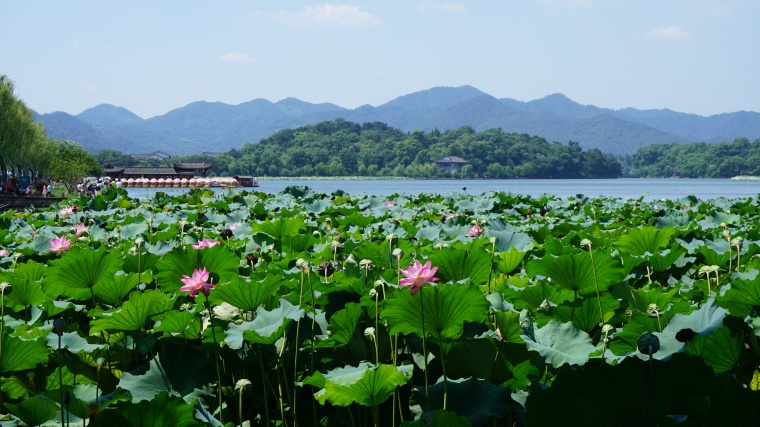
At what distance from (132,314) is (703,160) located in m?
141

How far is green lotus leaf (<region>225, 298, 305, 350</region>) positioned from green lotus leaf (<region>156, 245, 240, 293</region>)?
0.44m

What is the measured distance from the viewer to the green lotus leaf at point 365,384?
1401mm

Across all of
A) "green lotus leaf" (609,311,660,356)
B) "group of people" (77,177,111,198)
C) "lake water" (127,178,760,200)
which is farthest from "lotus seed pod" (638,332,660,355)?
"group of people" (77,177,111,198)

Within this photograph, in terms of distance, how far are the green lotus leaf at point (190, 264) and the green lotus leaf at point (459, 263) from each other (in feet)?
2.05

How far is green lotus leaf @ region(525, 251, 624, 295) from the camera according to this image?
6.69 ft

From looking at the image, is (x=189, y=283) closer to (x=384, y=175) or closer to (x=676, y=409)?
(x=676, y=409)

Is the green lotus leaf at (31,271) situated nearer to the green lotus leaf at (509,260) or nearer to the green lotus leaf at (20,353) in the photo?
the green lotus leaf at (20,353)

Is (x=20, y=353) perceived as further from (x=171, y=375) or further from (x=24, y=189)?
(x=24, y=189)

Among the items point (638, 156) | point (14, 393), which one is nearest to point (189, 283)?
point (14, 393)

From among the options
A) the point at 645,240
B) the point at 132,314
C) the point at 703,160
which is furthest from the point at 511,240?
the point at 703,160

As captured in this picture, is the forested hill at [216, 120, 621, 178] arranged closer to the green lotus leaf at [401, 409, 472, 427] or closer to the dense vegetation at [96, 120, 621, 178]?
the dense vegetation at [96, 120, 621, 178]

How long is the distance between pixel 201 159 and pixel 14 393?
5647 inches

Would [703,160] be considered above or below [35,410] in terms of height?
below

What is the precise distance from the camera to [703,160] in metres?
130
